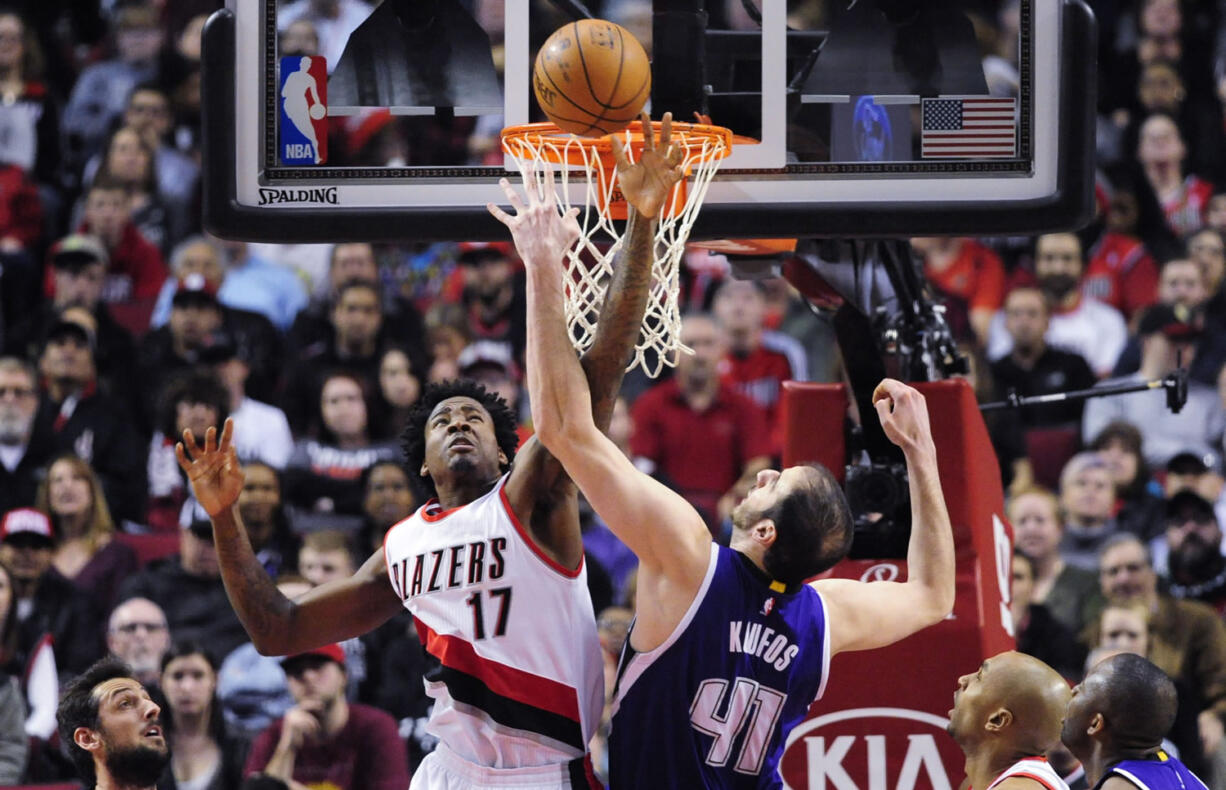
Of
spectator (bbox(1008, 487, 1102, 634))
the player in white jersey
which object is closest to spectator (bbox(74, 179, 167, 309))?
spectator (bbox(1008, 487, 1102, 634))

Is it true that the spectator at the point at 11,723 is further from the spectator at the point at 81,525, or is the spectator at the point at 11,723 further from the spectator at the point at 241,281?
the spectator at the point at 241,281

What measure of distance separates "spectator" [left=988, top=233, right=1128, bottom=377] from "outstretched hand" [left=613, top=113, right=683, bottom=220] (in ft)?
19.4

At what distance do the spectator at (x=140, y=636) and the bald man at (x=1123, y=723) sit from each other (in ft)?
14.6

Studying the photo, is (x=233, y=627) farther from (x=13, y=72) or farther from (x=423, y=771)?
(x=13, y=72)

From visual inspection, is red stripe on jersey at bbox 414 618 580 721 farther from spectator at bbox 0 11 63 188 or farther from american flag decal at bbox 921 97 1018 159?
spectator at bbox 0 11 63 188

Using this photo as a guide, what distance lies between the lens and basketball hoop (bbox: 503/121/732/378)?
4.70 meters

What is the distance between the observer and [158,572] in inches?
318

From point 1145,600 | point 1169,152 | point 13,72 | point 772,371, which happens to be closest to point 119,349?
point 13,72

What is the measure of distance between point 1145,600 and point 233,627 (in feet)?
13.2

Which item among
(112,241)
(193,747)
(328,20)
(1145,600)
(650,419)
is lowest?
(193,747)

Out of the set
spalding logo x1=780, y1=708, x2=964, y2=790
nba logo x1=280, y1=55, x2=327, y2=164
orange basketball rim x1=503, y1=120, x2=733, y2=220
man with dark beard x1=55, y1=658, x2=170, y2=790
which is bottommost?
spalding logo x1=780, y1=708, x2=964, y2=790

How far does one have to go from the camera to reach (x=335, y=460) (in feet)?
29.0

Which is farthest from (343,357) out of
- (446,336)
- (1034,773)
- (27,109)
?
(1034,773)

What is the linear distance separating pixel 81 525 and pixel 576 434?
511cm
